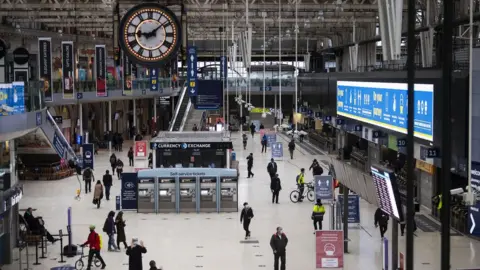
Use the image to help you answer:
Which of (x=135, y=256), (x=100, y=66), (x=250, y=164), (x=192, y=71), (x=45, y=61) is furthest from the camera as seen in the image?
(x=192, y=71)

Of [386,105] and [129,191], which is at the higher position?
[386,105]

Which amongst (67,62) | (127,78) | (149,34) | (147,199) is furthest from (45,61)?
(149,34)

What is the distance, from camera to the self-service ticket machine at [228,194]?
2531 cm

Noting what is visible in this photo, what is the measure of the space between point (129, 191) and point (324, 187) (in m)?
5.51

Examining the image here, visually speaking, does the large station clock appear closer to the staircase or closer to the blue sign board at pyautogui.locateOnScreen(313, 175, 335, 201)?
the blue sign board at pyautogui.locateOnScreen(313, 175, 335, 201)

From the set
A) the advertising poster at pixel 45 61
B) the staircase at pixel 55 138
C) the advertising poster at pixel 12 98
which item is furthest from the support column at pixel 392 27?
the staircase at pixel 55 138

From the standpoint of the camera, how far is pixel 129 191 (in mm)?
25375

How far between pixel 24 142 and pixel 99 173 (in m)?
4.16

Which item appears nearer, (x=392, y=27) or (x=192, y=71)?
(x=392, y=27)

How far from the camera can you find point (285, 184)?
32.4 meters

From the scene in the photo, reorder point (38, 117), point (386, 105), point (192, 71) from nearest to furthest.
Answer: point (38, 117) → point (386, 105) → point (192, 71)

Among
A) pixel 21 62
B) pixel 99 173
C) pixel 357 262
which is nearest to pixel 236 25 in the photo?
pixel 99 173

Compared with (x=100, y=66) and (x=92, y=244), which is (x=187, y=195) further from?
(x=100, y=66)

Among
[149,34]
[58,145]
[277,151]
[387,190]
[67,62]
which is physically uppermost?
[67,62]
